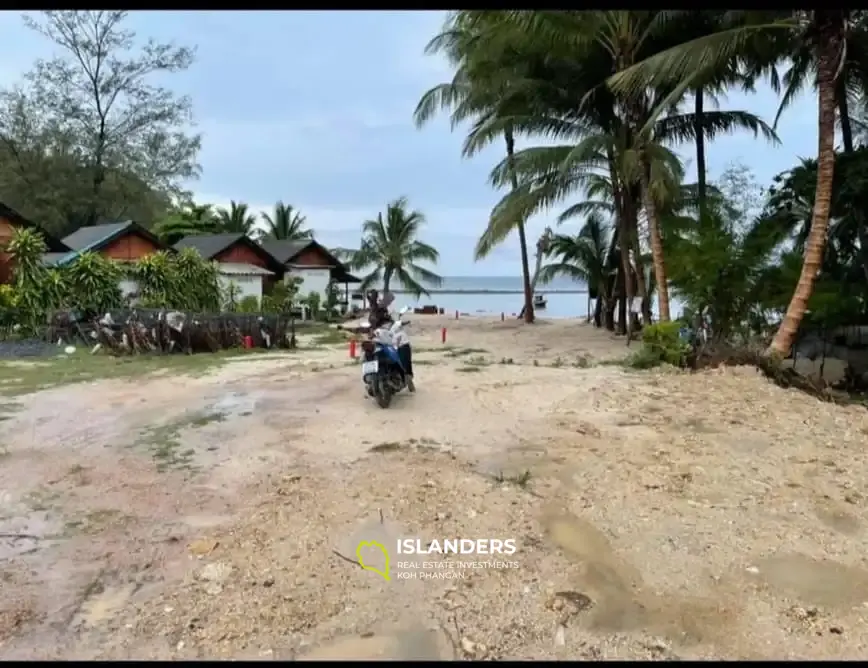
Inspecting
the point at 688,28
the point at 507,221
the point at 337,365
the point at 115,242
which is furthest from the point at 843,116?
the point at 115,242

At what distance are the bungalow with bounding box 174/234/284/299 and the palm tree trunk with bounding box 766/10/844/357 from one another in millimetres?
15299

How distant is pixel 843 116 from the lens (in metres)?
11.3

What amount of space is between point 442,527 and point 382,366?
3.07 metres

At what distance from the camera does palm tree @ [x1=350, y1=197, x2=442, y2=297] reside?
25.8 meters

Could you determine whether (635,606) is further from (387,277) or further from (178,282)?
(387,277)

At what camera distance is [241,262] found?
20.6 m

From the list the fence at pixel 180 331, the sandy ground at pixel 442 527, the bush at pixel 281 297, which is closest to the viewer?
the sandy ground at pixel 442 527

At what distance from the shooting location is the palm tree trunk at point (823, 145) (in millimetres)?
7199

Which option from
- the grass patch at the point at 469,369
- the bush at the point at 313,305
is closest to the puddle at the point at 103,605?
the grass patch at the point at 469,369

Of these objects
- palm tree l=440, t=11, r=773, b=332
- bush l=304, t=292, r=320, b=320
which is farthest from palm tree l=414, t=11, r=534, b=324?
bush l=304, t=292, r=320, b=320

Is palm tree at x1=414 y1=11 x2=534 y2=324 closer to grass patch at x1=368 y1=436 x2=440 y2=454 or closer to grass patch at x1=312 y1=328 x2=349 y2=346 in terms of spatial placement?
grass patch at x1=312 y1=328 x2=349 y2=346

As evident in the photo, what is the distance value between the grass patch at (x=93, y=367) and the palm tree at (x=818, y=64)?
7386 mm

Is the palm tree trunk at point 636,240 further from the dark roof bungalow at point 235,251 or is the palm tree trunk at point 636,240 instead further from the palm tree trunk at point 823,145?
the dark roof bungalow at point 235,251

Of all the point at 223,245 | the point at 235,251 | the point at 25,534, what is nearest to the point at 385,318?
the point at 25,534
